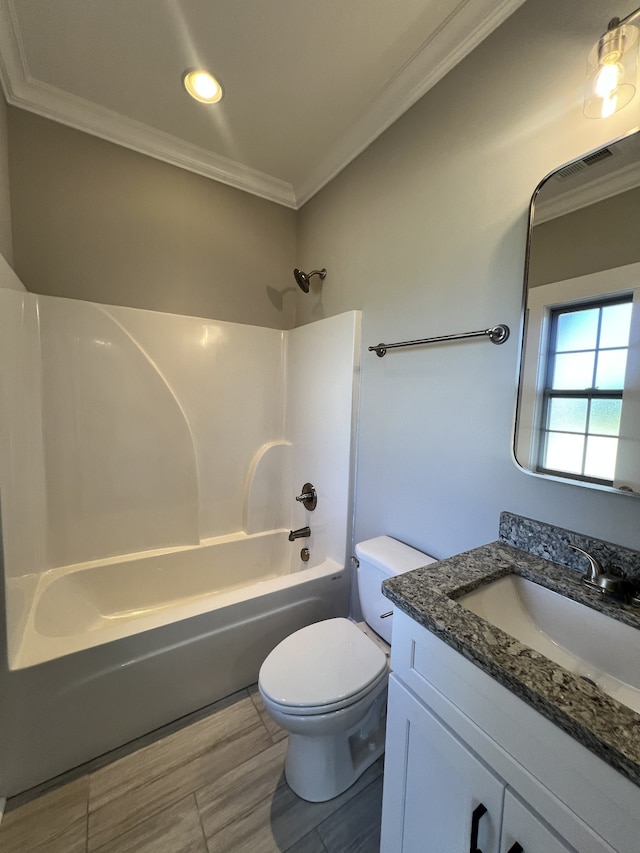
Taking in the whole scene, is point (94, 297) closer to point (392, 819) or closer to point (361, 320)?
point (361, 320)

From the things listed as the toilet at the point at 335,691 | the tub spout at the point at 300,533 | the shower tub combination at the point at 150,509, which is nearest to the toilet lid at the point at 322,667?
the toilet at the point at 335,691

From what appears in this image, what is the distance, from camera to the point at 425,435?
142 cm

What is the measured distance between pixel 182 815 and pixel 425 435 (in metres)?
Answer: 1.57

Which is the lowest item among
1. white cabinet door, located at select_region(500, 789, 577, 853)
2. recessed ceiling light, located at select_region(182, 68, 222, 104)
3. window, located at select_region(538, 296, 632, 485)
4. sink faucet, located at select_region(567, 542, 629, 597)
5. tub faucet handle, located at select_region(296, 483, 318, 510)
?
white cabinet door, located at select_region(500, 789, 577, 853)

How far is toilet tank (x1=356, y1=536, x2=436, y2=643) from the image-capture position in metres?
Answer: 1.34

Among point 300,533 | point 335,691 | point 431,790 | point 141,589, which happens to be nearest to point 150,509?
point 141,589

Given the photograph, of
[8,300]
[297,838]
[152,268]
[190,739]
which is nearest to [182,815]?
[190,739]

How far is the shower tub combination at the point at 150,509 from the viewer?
126cm

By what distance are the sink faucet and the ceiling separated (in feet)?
5.50

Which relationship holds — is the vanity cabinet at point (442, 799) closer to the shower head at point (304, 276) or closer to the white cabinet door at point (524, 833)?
the white cabinet door at point (524, 833)

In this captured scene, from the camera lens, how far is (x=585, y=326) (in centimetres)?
95

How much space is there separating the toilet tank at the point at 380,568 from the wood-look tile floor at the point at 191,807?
498mm

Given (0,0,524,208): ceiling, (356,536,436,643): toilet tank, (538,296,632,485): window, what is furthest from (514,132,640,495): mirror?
(0,0,524,208): ceiling

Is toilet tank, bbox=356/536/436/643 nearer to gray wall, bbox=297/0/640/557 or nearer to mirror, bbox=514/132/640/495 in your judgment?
gray wall, bbox=297/0/640/557
